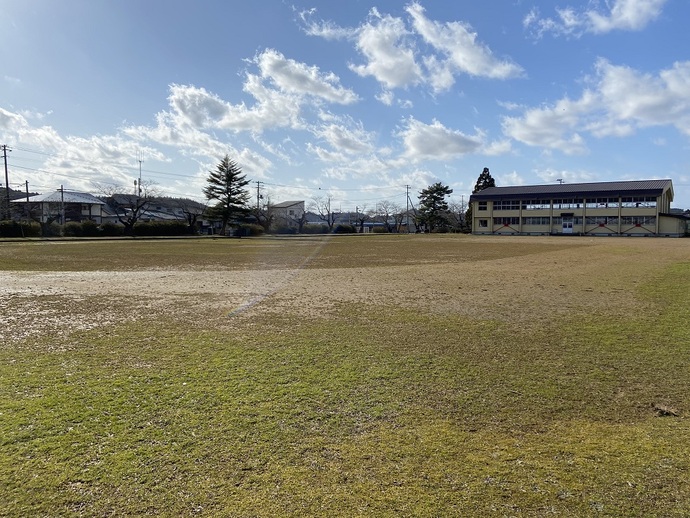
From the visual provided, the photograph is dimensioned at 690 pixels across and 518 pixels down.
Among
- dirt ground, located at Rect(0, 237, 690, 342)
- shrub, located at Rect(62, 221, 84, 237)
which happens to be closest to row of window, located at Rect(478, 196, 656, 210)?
dirt ground, located at Rect(0, 237, 690, 342)

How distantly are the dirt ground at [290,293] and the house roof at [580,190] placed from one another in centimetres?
4897

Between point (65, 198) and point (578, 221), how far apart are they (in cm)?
7377

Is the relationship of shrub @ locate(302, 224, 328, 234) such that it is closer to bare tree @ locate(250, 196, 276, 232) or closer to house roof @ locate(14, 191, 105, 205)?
bare tree @ locate(250, 196, 276, 232)

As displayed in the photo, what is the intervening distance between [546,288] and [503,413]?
7798 mm

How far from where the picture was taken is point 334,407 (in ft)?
11.6

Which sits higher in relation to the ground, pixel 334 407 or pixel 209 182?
pixel 209 182

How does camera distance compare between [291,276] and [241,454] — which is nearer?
[241,454]

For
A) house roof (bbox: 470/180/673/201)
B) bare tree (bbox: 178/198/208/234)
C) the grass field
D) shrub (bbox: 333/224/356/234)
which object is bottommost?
the grass field

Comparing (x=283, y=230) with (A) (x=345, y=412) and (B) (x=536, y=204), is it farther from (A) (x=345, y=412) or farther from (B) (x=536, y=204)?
(A) (x=345, y=412)

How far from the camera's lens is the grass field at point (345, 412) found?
2.40 m

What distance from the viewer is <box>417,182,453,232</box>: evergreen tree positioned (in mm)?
72812

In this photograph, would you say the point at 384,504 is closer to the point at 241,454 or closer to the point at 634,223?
the point at 241,454

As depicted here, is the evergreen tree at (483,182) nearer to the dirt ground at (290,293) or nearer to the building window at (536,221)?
the building window at (536,221)

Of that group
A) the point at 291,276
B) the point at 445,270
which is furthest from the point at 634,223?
the point at 291,276
